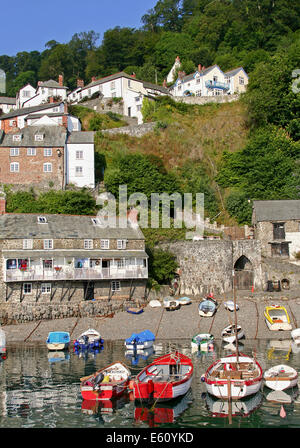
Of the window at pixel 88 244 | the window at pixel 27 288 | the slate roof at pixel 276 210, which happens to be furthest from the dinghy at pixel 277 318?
the window at pixel 27 288

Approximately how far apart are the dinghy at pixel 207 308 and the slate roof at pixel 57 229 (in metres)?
9.82

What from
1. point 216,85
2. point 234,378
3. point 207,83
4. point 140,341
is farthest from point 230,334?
point 216,85

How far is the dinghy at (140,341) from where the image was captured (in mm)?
37562

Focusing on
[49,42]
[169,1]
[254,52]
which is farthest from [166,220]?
[49,42]

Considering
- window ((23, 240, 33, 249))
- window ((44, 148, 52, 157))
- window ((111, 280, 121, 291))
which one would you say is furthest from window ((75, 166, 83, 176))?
window ((111, 280, 121, 291))

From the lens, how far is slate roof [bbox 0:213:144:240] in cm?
4859

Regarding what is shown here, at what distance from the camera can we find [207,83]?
3605 inches

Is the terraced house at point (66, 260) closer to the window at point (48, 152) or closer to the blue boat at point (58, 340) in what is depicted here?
the blue boat at point (58, 340)

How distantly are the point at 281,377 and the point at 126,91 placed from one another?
6887 centimetres

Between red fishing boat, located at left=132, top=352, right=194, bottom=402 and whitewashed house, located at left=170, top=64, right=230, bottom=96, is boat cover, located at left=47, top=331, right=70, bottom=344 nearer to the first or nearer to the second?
red fishing boat, located at left=132, top=352, right=194, bottom=402

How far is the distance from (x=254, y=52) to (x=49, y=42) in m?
71.7

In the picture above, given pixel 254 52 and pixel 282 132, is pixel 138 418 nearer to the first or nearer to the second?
pixel 282 132

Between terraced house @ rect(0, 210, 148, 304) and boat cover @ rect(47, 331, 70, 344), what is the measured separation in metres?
7.92

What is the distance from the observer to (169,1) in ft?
425
